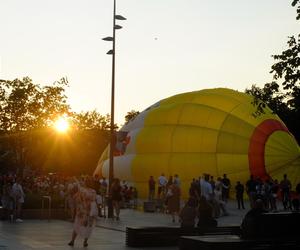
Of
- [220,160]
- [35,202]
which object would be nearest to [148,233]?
[35,202]

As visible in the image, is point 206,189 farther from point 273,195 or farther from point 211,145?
point 211,145

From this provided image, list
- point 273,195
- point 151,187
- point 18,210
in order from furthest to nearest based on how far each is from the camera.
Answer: point 151,187, point 273,195, point 18,210

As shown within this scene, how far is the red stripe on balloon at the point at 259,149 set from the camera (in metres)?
39.4

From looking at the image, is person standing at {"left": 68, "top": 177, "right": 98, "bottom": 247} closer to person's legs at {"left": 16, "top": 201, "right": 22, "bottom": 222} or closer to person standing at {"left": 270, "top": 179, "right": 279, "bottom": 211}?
person's legs at {"left": 16, "top": 201, "right": 22, "bottom": 222}

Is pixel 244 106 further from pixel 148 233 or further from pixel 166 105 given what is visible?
pixel 148 233

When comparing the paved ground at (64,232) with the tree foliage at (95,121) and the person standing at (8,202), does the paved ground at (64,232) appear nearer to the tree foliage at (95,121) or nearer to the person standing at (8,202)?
the person standing at (8,202)

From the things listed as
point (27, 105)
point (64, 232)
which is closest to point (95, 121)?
point (27, 105)

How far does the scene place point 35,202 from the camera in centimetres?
3056

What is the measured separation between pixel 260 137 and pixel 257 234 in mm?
24652

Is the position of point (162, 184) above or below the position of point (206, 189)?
above

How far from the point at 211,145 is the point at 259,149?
2783mm

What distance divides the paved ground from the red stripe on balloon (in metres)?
5.94

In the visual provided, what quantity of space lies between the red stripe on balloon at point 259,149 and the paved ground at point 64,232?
5943 millimetres

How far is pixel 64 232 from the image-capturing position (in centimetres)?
2325
